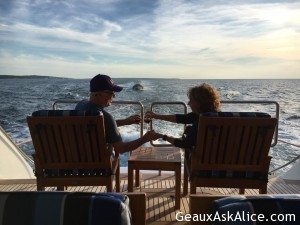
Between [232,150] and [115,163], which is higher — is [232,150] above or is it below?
above

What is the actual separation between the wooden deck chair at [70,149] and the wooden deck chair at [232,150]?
828 millimetres

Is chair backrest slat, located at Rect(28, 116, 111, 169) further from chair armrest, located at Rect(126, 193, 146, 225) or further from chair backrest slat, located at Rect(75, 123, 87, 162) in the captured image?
chair armrest, located at Rect(126, 193, 146, 225)

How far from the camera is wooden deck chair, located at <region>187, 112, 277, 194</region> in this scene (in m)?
3.28

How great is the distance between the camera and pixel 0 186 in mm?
4859

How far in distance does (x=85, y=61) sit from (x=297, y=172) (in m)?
46.9

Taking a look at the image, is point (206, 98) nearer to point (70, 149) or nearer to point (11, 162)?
point (70, 149)

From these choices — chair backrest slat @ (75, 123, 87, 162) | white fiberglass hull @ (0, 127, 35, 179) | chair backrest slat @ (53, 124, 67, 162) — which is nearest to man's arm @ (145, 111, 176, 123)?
chair backrest slat @ (75, 123, 87, 162)

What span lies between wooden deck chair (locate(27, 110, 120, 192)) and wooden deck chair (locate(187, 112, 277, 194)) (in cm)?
83

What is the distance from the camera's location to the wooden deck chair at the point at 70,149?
128 inches

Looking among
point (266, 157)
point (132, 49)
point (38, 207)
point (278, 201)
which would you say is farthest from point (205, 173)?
point (132, 49)

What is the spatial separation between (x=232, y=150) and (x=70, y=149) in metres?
1.43

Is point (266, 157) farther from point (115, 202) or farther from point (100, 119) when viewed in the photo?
point (115, 202)

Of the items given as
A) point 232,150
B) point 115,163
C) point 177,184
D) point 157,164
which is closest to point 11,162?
point 115,163

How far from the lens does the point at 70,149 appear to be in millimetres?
3428
